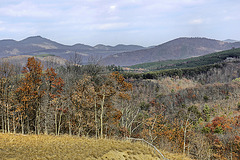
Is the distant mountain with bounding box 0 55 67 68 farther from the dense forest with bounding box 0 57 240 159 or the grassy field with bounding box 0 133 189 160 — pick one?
the grassy field with bounding box 0 133 189 160

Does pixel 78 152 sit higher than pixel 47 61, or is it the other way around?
pixel 47 61

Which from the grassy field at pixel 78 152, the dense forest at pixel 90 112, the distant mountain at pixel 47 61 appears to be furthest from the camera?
the distant mountain at pixel 47 61

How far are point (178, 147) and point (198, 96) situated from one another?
1333 inches

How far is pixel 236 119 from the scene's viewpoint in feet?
129

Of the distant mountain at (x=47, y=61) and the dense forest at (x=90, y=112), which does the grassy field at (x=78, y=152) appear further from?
the distant mountain at (x=47, y=61)

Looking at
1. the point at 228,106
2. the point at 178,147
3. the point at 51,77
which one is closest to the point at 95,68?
the point at 51,77

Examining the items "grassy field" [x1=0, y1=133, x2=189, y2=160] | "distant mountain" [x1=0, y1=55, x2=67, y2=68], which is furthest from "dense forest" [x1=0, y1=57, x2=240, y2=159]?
"distant mountain" [x1=0, y1=55, x2=67, y2=68]

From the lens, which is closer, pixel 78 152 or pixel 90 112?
pixel 78 152

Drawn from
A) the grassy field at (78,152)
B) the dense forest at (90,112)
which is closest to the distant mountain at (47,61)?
the dense forest at (90,112)

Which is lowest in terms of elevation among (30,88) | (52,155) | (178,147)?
(178,147)

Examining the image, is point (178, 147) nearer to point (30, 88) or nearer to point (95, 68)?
point (95, 68)

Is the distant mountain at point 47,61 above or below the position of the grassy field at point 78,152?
above

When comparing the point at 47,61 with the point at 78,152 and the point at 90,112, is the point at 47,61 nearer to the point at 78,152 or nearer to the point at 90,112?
the point at 90,112

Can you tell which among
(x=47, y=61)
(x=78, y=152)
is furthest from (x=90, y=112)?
(x=47, y=61)
